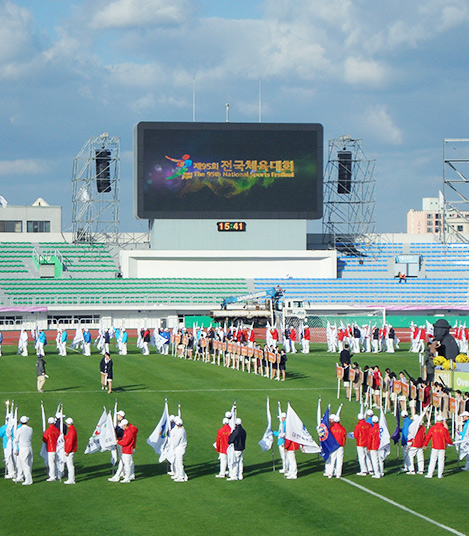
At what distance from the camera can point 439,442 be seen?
19.3 m

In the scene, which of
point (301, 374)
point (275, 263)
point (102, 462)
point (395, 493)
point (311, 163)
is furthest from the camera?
point (275, 263)

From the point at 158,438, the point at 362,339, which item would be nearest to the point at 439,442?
the point at 158,438

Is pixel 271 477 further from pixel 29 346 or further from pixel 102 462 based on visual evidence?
pixel 29 346

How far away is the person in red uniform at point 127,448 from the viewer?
1878 centimetres

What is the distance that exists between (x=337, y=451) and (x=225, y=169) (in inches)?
1989

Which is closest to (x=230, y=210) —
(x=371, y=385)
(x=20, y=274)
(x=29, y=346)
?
(x=20, y=274)

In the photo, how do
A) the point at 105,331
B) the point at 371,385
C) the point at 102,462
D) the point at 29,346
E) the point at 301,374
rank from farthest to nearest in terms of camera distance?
the point at 29,346 < the point at 105,331 < the point at 301,374 < the point at 371,385 < the point at 102,462

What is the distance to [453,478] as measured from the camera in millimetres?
19656

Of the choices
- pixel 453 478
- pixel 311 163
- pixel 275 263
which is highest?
pixel 311 163

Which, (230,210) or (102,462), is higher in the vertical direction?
(230,210)

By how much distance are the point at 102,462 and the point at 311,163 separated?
50244 millimetres

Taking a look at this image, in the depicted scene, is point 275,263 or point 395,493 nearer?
point 395,493

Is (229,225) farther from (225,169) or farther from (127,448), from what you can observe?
(127,448)

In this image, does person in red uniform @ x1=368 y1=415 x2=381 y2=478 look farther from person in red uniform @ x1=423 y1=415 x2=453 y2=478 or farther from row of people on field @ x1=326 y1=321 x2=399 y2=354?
row of people on field @ x1=326 y1=321 x2=399 y2=354
